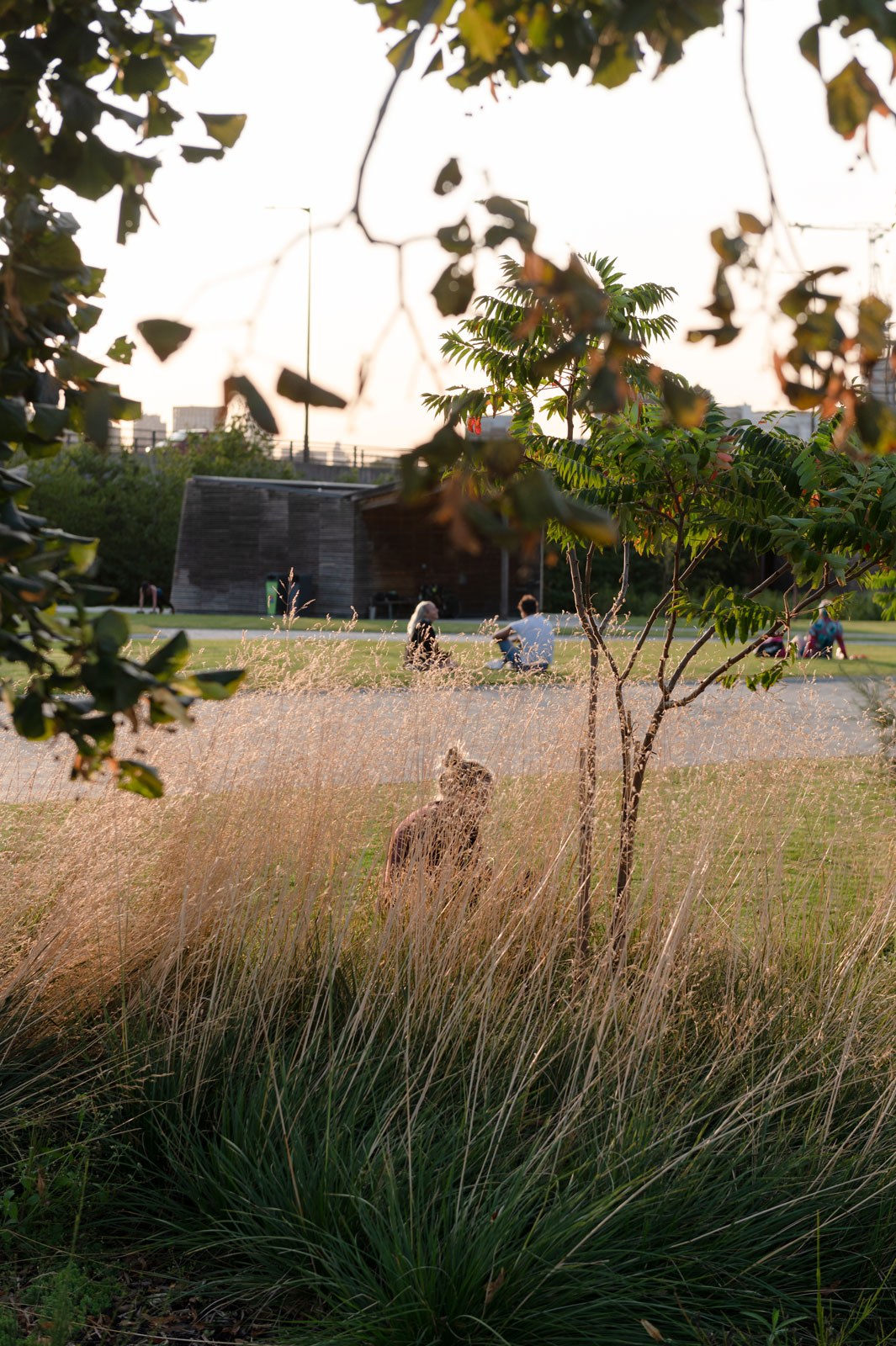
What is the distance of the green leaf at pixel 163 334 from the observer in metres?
1.32

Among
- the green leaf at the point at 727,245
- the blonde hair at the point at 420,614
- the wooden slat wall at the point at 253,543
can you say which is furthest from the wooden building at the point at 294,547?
the green leaf at the point at 727,245

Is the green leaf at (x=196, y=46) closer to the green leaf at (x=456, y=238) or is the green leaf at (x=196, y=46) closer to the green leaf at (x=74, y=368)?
the green leaf at (x=74, y=368)

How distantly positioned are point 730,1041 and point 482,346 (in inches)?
95.8

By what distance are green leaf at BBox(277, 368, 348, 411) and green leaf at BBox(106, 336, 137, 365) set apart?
1091 mm

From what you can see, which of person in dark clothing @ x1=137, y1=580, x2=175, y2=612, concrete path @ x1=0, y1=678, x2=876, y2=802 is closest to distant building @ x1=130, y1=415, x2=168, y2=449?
person in dark clothing @ x1=137, y1=580, x2=175, y2=612

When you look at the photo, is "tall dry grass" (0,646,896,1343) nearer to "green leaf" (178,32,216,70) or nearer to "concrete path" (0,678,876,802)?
"concrete path" (0,678,876,802)

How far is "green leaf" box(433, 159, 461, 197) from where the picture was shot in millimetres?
1470

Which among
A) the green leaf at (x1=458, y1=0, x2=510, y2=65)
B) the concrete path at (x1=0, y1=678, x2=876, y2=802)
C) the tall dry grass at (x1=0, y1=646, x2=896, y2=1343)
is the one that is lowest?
the tall dry grass at (x1=0, y1=646, x2=896, y2=1343)

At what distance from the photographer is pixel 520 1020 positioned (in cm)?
367

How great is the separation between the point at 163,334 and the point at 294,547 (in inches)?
1284

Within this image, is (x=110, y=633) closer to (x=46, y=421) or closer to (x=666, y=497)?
(x=46, y=421)

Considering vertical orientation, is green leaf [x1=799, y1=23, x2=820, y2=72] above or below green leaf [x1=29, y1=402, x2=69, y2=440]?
above

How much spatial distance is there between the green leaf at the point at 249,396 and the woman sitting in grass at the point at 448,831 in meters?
2.78

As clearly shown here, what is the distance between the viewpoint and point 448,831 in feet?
13.5
